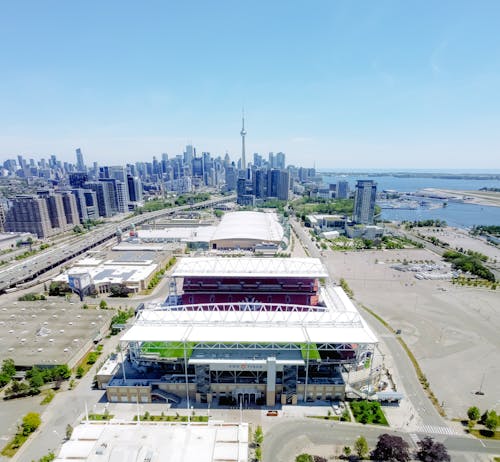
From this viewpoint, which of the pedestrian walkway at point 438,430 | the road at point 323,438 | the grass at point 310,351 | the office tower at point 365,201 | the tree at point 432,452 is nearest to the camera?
the tree at point 432,452

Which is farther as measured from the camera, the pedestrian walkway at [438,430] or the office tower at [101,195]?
the office tower at [101,195]

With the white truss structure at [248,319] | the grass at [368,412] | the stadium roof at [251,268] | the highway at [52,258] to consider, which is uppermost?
the stadium roof at [251,268]

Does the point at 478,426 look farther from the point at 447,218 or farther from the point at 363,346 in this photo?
the point at 447,218

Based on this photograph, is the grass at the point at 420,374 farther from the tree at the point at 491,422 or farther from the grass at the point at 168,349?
the grass at the point at 168,349

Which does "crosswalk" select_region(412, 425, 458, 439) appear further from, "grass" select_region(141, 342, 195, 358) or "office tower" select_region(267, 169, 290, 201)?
"office tower" select_region(267, 169, 290, 201)

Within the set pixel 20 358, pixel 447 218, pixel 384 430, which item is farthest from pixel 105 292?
pixel 447 218

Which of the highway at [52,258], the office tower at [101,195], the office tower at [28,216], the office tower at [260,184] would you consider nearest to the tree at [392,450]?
the highway at [52,258]
